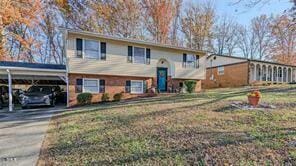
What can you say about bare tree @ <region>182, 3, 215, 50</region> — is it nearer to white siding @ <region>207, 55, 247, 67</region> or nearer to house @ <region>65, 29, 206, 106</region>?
white siding @ <region>207, 55, 247, 67</region>

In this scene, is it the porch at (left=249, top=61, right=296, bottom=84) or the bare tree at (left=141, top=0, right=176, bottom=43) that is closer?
the porch at (left=249, top=61, right=296, bottom=84)

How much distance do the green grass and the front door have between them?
11.0 meters

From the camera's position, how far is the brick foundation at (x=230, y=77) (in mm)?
25344

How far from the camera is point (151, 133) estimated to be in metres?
6.36

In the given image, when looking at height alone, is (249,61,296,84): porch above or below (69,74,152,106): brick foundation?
above

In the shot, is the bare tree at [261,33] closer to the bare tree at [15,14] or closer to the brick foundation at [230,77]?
the brick foundation at [230,77]

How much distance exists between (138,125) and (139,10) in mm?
23951

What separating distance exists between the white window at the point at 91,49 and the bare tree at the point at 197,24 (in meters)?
20.2

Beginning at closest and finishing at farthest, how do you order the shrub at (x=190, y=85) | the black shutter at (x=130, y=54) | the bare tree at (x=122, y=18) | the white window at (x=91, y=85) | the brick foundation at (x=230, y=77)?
1. the white window at (x=91, y=85)
2. the black shutter at (x=130, y=54)
3. the shrub at (x=190, y=85)
4. the brick foundation at (x=230, y=77)
5. the bare tree at (x=122, y=18)

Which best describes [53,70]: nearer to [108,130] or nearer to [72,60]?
[72,60]

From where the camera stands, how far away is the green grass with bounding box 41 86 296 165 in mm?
4605

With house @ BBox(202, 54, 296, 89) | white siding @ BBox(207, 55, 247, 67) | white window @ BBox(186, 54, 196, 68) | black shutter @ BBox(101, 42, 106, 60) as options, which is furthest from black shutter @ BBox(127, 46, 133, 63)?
white siding @ BBox(207, 55, 247, 67)

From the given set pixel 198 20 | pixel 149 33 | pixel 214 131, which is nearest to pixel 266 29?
pixel 198 20

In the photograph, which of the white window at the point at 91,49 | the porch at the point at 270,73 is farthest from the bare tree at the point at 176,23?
the white window at the point at 91,49
